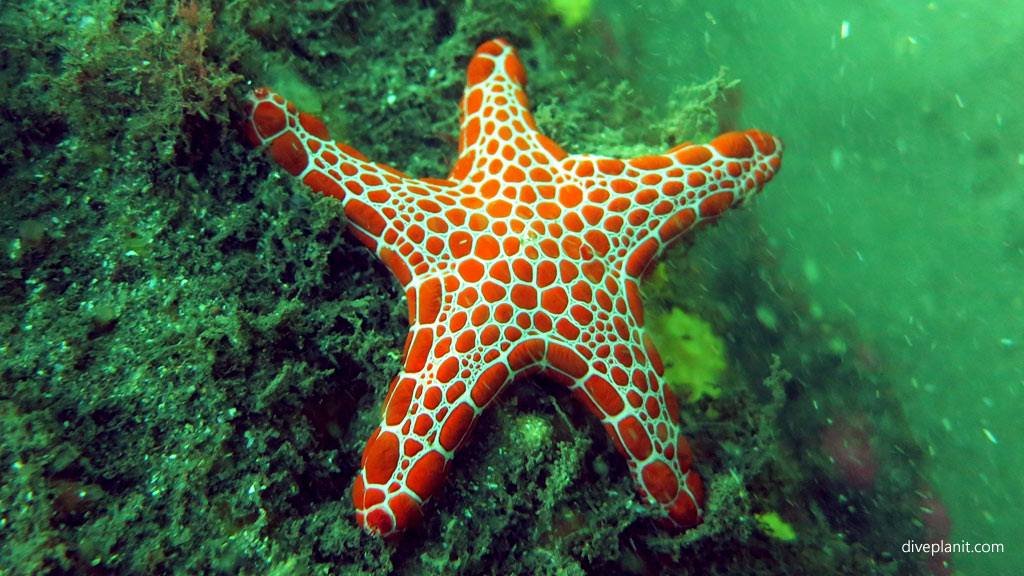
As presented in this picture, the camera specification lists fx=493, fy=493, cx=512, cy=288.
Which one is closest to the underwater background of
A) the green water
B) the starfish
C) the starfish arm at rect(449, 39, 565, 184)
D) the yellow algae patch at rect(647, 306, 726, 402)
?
the yellow algae patch at rect(647, 306, 726, 402)

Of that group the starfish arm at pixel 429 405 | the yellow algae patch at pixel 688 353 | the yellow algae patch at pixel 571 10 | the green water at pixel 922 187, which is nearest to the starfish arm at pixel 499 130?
the starfish arm at pixel 429 405

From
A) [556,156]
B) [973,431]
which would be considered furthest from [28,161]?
[973,431]

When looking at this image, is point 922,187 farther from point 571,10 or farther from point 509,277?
point 509,277

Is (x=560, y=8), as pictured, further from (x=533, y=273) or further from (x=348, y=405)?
(x=348, y=405)

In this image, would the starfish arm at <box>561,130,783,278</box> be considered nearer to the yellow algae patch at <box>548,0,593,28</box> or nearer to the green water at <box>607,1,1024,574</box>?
the yellow algae patch at <box>548,0,593,28</box>

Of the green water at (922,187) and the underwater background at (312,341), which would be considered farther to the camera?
the green water at (922,187)

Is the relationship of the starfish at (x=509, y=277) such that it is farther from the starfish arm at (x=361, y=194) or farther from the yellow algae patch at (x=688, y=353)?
the yellow algae patch at (x=688, y=353)
